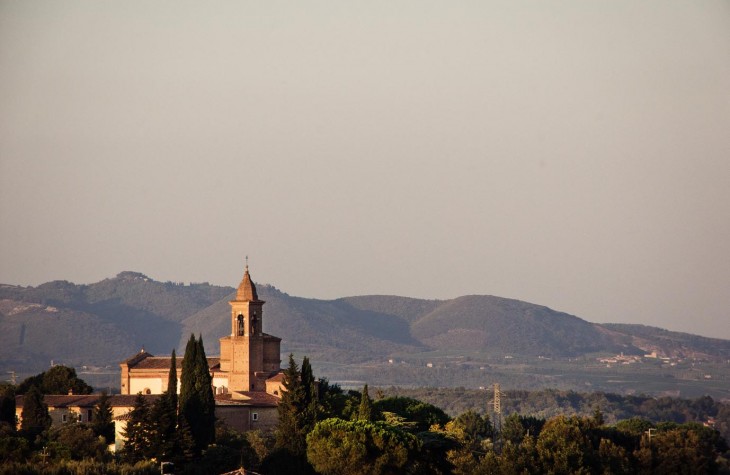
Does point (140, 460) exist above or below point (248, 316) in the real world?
below

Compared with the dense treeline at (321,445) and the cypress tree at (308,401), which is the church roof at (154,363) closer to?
the dense treeline at (321,445)

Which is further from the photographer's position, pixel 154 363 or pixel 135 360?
pixel 135 360

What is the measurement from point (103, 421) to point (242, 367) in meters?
11.0

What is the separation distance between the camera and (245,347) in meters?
87.4

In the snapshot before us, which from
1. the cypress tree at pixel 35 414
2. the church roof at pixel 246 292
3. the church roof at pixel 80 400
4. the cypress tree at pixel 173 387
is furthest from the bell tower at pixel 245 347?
the cypress tree at pixel 35 414

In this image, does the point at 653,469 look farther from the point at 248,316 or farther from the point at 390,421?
the point at 248,316

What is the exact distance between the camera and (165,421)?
230ft

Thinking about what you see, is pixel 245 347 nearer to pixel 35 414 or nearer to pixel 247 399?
pixel 247 399

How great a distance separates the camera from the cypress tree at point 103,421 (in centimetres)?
7750

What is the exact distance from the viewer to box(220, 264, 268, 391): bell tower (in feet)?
286

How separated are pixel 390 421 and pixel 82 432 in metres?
15.8

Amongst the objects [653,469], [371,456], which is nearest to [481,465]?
[371,456]

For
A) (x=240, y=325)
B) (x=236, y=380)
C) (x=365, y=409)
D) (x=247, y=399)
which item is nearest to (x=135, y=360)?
(x=240, y=325)

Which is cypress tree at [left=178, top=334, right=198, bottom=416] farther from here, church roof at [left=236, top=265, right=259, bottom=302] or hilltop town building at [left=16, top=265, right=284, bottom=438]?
church roof at [left=236, top=265, right=259, bottom=302]
